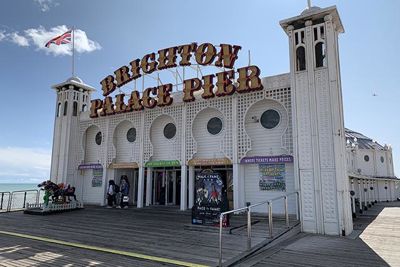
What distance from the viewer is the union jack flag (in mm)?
16859

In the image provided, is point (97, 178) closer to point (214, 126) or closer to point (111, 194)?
point (111, 194)

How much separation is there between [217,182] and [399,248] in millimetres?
4815

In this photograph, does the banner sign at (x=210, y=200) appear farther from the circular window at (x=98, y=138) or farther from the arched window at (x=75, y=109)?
the arched window at (x=75, y=109)

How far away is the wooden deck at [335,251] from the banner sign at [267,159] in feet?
10.9

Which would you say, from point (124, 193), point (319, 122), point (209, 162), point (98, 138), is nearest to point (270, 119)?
point (319, 122)

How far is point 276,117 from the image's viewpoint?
40.2ft

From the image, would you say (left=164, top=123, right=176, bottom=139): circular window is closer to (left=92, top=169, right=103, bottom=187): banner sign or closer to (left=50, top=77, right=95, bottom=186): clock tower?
(left=92, top=169, right=103, bottom=187): banner sign

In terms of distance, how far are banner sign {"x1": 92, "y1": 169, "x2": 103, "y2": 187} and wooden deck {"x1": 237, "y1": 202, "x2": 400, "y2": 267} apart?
40.6ft

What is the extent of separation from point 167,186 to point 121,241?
846 centimetres

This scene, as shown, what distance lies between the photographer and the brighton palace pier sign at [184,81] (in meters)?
12.4

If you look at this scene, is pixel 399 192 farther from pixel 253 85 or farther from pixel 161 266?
pixel 161 266

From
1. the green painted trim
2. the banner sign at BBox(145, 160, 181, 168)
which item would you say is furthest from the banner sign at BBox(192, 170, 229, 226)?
the banner sign at BBox(145, 160, 181, 168)

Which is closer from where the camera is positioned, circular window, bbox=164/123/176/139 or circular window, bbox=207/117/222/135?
circular window, bbox=207/117/222/135

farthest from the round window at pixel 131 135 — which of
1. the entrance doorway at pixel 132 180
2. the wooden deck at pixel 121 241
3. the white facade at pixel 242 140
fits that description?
the wooden deck at pixel 121 241
